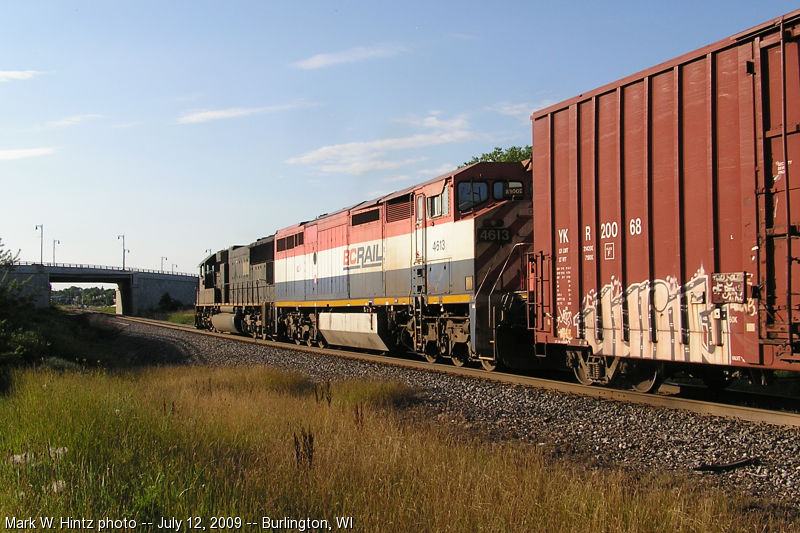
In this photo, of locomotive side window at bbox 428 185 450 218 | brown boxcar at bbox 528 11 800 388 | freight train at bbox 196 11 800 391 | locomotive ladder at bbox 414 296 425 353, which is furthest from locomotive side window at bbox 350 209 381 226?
brown boxcar at bbox 528 11 800 388

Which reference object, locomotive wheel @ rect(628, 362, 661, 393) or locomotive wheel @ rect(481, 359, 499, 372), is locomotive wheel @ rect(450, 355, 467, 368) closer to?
locomotive wheel @ rect(481, 359, 499, 372)

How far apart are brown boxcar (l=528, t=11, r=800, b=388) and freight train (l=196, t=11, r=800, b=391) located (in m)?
0.02

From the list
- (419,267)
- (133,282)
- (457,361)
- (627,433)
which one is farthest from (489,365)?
(133,282)

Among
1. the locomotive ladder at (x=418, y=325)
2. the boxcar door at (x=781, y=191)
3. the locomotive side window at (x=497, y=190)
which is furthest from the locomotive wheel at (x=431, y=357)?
the boxcar door at (x=781, y=191)

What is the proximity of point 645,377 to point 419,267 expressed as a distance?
6.61 m

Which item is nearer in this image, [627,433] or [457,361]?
[627,433]

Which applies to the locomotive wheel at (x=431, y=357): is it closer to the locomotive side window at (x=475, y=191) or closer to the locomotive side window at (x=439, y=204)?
the locomotive side window at (x=439, y=204)

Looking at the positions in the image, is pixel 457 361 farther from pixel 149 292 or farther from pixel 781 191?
pixel 149 292

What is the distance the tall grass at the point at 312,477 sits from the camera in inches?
161

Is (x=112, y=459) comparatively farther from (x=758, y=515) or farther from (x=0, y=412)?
(x=758, y=515)

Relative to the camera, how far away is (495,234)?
13.4 m

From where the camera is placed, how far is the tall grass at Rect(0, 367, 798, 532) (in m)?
4.09

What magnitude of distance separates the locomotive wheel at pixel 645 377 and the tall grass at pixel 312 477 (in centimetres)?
390

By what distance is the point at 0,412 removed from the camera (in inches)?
311
